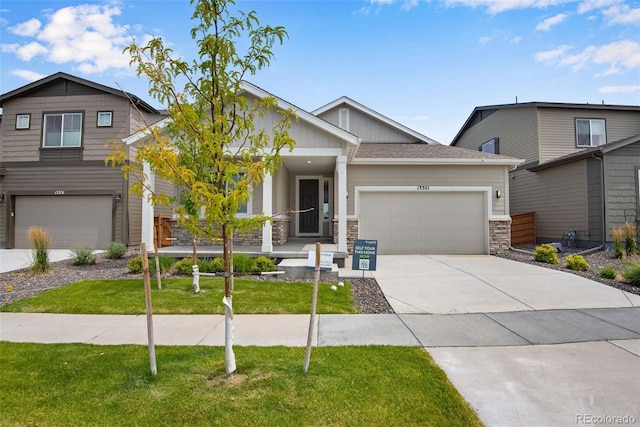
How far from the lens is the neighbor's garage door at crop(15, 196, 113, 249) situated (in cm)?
1382

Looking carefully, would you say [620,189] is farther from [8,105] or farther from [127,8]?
[8,105]

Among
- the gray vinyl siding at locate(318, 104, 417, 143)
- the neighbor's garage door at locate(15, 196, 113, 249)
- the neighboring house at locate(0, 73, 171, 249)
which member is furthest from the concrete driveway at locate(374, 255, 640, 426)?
the neighbor's garage door at locate(15, 196, 113, 249)

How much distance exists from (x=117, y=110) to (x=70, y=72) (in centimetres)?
253

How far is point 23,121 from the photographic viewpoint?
46.6 ft

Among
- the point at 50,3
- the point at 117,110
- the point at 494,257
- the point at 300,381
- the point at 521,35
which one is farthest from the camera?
the point at 117,110

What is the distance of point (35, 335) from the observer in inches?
178

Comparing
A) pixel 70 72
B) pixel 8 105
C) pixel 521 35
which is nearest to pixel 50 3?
pixel 70 72

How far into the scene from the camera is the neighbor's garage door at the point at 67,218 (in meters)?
13.8

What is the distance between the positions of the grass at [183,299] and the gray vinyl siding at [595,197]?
10214 millimetres

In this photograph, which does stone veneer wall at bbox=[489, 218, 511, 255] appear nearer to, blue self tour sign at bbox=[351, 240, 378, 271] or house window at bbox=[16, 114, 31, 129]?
blue self tour sign at bbox=[351, 240, 378, 271]

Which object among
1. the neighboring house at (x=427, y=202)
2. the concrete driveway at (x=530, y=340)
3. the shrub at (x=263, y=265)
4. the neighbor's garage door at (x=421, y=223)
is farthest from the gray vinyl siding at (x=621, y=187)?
the shrub at (x=263, y=265)

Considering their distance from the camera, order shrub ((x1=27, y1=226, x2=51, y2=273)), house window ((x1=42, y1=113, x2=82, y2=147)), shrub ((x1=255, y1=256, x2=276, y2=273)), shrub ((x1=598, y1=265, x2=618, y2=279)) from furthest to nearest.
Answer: house window ((x1=42, y1=113, x2=82, y2=147)), shrub ((x1=27, y1=226, x2=51, y2=273)), shrub ((x1=255, y1=256, x2=276, y2=273)), shrub ((x1=598, y1=265, x2=618, y2=279))

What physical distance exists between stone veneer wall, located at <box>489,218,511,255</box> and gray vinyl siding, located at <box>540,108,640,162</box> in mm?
5383

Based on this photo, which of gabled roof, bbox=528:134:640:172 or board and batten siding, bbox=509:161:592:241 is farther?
board and batten siding, bbox=509:161:592:241
